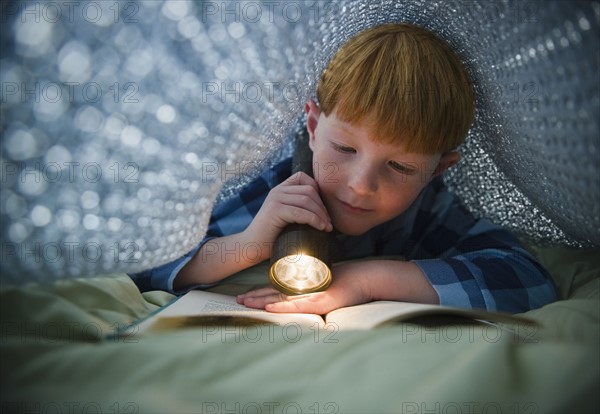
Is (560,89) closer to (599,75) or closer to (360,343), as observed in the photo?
(599,75)

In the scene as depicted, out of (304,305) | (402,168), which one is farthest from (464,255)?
(304,305)

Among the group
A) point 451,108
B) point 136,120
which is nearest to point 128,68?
point 136,120

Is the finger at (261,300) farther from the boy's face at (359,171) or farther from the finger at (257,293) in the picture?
the boy's face at (359,171)

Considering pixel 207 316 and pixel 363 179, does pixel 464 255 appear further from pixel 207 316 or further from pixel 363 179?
pixel 207 316

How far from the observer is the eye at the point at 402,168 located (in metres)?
0.68

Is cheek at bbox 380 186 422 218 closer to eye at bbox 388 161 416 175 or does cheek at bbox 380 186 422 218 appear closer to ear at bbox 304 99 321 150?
eye at bbox 388 161 416 175

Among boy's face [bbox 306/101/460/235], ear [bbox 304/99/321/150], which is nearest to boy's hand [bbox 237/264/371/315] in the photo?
boy's face [bbox 306/101/460/235]

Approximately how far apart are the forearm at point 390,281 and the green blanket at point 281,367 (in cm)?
16

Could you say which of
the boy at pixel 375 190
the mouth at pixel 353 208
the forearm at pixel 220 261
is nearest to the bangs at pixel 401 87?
the boy at pixel 375 190

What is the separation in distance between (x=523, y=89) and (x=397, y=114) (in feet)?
0.51

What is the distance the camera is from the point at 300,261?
24.9 inches

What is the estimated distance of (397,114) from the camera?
0.66 metres

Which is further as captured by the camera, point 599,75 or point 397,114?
point 397,114

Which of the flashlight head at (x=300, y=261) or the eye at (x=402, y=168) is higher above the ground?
the eye at (x=402, y=168)
